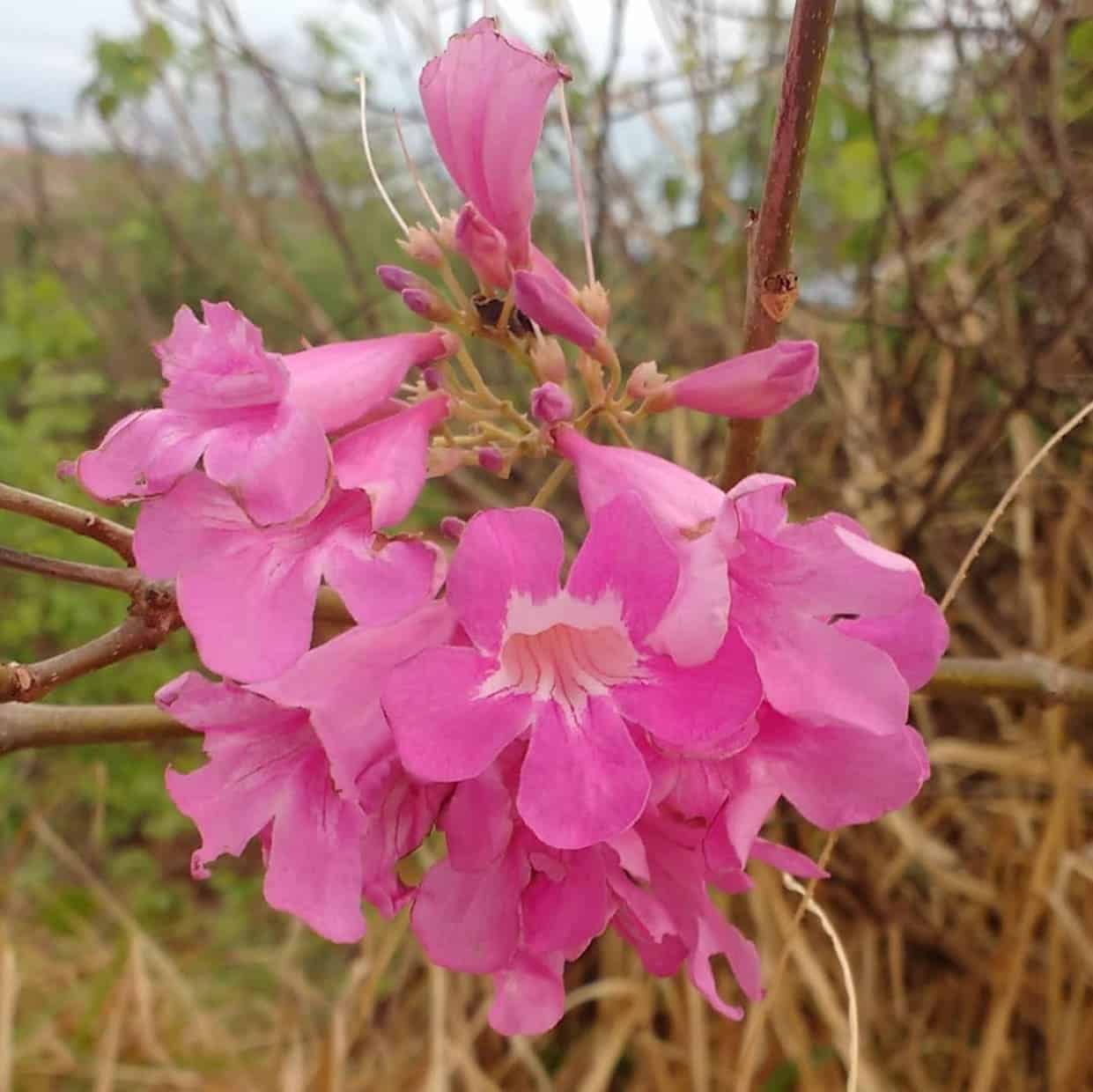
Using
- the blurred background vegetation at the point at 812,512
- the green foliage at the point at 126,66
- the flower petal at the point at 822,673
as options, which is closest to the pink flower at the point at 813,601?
the flower petal at the point at 822,673

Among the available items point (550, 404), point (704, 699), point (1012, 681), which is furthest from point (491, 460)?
point (1012, 681)

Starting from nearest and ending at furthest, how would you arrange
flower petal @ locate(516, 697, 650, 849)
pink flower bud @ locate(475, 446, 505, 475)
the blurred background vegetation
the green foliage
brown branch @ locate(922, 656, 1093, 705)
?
1. flower petal @ locate(516, 697, 650, 849)
2. pink flower bud @ locate(475, 446, 505, 475)
3. brown branch @ locate(922, 656, 1093, 705)
4. the blurred background vegetation
5. the green foliage

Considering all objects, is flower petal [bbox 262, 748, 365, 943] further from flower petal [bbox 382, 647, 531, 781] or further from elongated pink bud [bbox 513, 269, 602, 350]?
elongated pink bud [bbox 513, 269, 602, 350]

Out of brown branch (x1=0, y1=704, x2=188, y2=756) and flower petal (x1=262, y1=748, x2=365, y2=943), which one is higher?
flower petal (x1=262, y1=748, x2=365, y2=943)

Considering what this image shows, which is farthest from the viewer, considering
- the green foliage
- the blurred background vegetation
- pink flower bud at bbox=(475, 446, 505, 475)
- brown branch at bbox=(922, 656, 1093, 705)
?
the green foliage

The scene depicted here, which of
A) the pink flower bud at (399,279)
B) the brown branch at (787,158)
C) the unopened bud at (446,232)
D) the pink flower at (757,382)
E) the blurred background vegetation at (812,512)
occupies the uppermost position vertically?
the brown branch at (787,158)

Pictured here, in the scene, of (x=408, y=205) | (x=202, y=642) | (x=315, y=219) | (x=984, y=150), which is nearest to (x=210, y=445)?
(x=202, y=642)

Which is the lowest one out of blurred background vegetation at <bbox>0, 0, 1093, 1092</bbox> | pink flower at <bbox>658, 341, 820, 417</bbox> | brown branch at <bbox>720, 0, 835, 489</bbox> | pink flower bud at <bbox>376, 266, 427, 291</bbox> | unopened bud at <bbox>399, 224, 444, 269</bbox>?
blurred background vegetation at <bbox>0, 0, 1093, 1092</bbox>

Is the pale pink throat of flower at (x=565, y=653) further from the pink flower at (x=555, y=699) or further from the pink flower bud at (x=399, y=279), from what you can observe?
the pink flower bud at (x=399, y=279)

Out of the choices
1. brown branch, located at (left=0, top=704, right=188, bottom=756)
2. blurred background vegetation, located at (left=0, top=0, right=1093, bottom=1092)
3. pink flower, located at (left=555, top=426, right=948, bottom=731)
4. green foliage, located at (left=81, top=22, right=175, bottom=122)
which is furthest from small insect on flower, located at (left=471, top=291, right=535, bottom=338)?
green foliage, located at (left=81, top=22, right=175, bottom=122)
